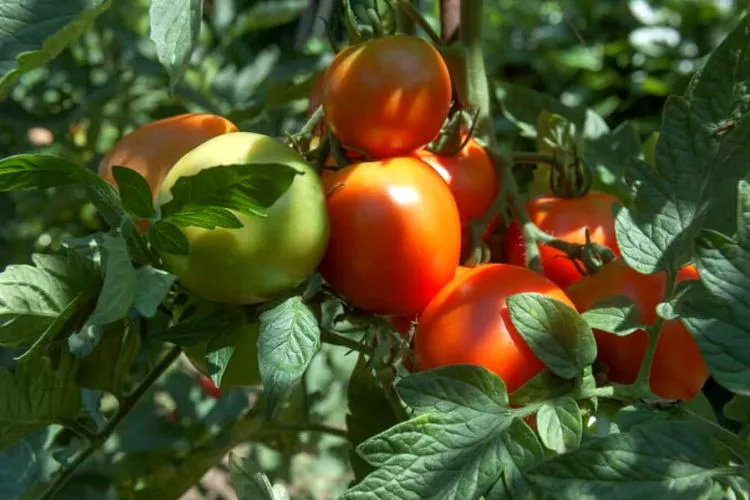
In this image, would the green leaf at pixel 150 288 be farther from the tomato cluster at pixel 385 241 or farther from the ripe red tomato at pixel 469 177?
the ripe red tomato at pixel 469 177

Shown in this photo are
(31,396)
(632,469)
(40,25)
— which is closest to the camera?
(632,469)

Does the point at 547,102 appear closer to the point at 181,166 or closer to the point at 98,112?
the point at 181,166

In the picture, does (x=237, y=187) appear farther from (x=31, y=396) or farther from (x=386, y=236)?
(x=31, y=396)

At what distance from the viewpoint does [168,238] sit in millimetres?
468

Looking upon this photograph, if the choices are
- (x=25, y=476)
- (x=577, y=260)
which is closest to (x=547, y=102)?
(x=577, y=260)

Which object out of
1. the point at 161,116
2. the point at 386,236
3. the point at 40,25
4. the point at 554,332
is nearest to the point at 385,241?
the point at 386,236

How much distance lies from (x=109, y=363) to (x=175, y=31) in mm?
270

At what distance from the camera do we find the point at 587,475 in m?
0.42

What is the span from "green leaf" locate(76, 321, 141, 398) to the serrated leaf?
0.62 feet

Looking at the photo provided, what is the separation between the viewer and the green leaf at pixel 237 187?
0.43 meters

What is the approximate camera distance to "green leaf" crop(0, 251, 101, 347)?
488 mm

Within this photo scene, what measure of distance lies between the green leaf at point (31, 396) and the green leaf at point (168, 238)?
0.18 m

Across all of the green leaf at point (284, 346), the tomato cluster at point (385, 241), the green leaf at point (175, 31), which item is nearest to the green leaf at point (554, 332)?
the tomato cluster at point (385, 241)

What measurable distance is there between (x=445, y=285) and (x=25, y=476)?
1.18ft
